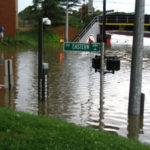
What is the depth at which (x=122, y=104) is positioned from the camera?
13.2m

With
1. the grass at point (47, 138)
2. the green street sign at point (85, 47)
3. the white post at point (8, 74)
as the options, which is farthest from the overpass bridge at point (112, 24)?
the grass at point (47, 138)

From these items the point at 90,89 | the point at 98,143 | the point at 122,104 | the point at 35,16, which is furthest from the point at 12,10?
the point at 98,143

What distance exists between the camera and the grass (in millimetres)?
6074

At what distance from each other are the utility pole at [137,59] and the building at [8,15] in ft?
133

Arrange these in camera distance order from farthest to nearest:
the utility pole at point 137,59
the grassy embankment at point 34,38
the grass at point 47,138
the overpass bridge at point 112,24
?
1. the overpass bridge at point 112,24
2. the grassy embankment at point 34,38
3. the utility pole at point 137,59
4. the grass at point 47,138

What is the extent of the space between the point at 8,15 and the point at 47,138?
45.2 meters

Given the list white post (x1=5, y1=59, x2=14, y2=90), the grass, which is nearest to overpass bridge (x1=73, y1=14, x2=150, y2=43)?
white post (x1=5, y1=59, x2=14, y2=90)

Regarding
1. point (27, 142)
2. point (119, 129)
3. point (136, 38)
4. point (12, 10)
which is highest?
point (12, 10)

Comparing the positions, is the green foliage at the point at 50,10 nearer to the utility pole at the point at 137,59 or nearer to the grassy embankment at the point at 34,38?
the grassy embankment at the point at 34,38

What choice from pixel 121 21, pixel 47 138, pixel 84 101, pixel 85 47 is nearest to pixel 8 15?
pixel 121 21

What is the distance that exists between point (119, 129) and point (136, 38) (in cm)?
274

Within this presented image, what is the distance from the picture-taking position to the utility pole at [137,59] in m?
10.9

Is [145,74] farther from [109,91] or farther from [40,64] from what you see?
[40,64]

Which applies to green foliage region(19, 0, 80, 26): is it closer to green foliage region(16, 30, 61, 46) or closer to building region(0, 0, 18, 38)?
green foliage region(16, 30, 61, 46)
